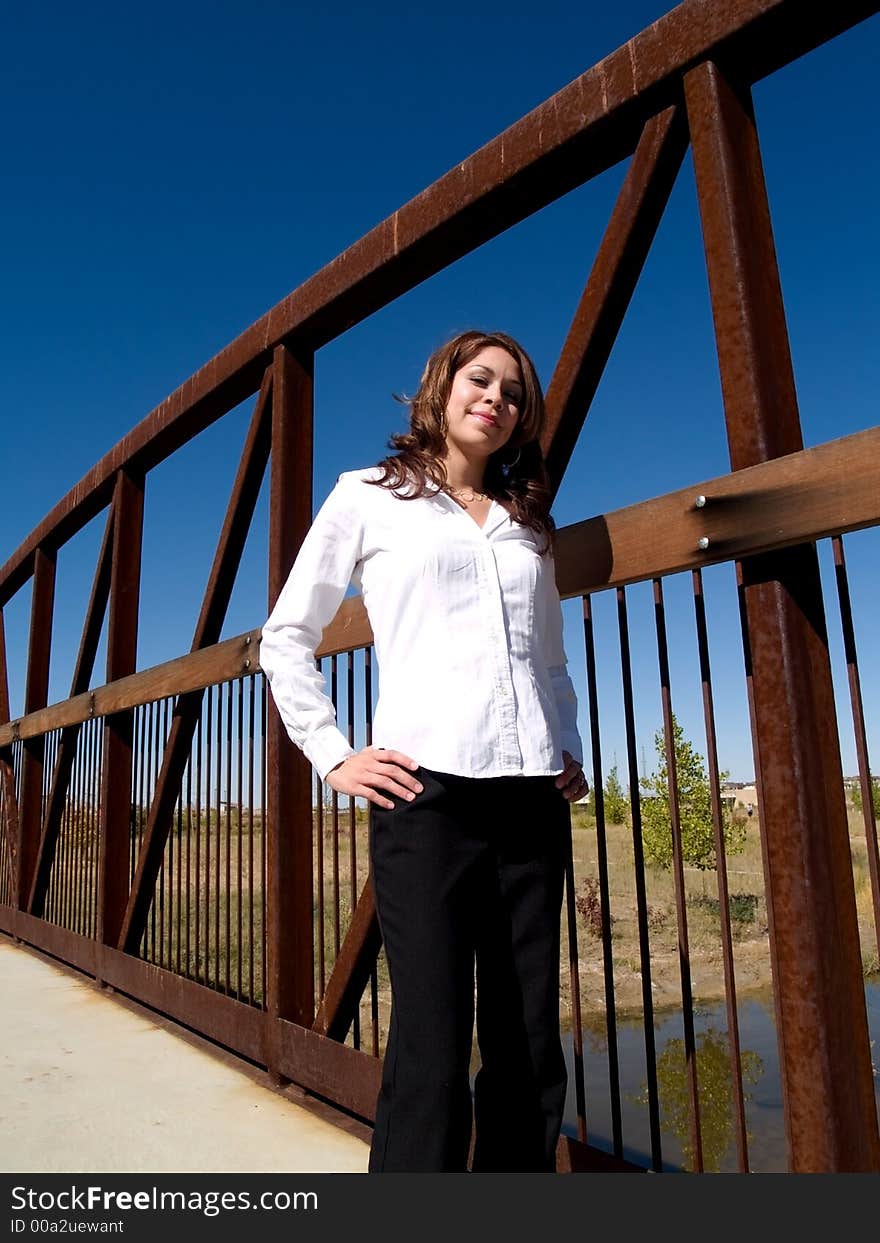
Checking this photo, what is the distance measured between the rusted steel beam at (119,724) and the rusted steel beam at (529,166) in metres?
1.03

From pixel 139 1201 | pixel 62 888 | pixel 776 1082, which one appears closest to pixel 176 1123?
pixel 139 1201

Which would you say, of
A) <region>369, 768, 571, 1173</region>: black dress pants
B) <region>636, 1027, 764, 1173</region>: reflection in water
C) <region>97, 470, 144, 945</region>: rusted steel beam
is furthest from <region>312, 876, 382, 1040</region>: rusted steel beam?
<region>636, 1027, 764, 1173</region>: reflection in water

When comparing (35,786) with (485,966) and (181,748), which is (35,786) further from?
(485,966)

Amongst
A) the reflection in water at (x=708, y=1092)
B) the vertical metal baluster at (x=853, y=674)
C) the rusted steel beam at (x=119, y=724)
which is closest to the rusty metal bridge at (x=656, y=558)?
the vertical metal baluster at (x=853, y=674)

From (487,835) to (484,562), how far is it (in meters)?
0.43

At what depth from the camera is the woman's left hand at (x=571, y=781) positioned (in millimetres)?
1581

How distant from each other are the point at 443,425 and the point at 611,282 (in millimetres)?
570

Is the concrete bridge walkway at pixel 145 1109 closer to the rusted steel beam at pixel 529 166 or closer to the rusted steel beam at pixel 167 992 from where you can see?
the rusted steel beam at pixel 167 992

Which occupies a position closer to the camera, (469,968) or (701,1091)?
(469,968)

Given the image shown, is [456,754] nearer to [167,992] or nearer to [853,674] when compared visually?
[853,674]

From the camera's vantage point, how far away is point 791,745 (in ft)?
5.21

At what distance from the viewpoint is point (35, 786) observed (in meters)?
5.98

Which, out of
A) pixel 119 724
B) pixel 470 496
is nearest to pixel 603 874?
pixel 470 496

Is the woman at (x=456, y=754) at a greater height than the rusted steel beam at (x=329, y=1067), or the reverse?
the woman at (x=456, y=754)
